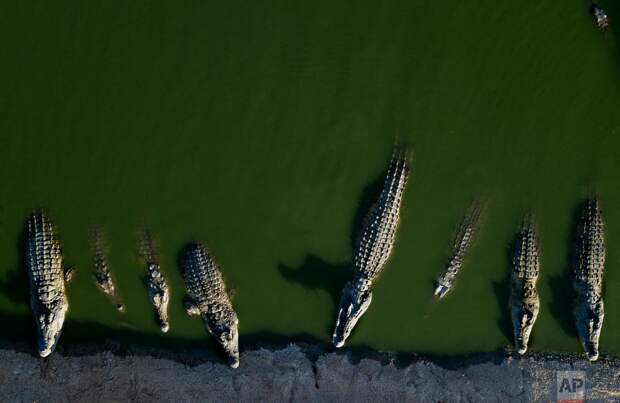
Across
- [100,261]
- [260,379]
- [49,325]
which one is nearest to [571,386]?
[260,379]

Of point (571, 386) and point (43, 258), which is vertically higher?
point (43, 258)

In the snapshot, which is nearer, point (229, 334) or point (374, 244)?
point (374, 244)

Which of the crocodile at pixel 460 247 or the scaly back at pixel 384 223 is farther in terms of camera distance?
the crocodile at pixel 460 247

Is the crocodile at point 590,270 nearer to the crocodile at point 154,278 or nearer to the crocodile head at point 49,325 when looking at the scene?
the crocodile at point 154,278

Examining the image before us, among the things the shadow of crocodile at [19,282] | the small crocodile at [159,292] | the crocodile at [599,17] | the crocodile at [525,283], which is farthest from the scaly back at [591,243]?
the shadow of crocodile at [19,282]

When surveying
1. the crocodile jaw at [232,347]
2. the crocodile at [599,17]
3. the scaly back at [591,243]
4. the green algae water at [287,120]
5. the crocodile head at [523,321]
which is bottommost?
the crocodile jaw at [232,347]

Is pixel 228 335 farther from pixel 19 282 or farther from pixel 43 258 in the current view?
pixel 19 282

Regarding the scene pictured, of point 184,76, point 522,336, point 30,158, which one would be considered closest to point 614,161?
point 522,336
